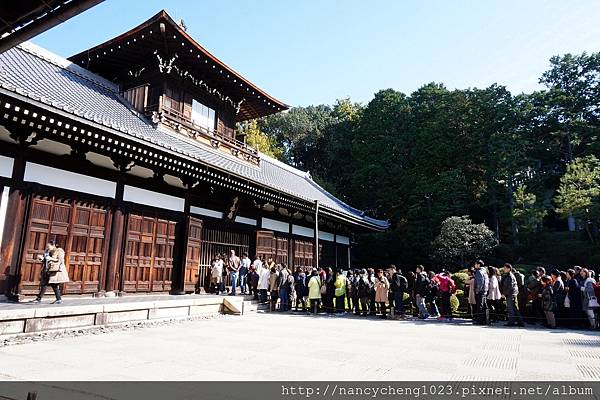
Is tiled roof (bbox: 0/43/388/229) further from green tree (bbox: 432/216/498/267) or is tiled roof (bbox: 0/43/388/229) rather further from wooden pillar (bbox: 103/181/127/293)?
green tree (bbox: 432/216/498/267)

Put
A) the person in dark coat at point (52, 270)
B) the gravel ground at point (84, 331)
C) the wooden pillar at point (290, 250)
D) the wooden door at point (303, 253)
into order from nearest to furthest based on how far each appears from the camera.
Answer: the gravel ground at point (84, 331) → the person in dark coat at point (52, 270) → the wooden pillar at point (290, 250) → the wooden door at point (303, 253)

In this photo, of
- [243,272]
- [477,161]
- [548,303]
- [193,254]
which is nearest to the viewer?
[548,303]

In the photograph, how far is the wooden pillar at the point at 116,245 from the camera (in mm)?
10180

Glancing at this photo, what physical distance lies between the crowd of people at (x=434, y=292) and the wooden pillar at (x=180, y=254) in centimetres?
130

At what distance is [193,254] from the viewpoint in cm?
1259

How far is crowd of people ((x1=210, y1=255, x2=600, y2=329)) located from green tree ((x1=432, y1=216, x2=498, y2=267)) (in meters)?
7.88

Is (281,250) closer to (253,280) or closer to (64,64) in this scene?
(253,280)

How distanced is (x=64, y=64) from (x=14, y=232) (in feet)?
27.1

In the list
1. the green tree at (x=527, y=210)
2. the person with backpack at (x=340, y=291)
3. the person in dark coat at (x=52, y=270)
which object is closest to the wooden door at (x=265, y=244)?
the person with backpack at (x=340, y=291)

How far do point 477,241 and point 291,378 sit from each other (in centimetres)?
2092

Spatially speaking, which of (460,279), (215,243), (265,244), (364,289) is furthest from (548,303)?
(215,243)

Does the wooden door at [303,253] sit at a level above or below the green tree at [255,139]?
below

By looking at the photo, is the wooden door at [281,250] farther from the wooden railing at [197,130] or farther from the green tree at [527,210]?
the green tree at [527,210]

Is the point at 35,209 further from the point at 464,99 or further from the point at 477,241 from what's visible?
the point at 464,99
